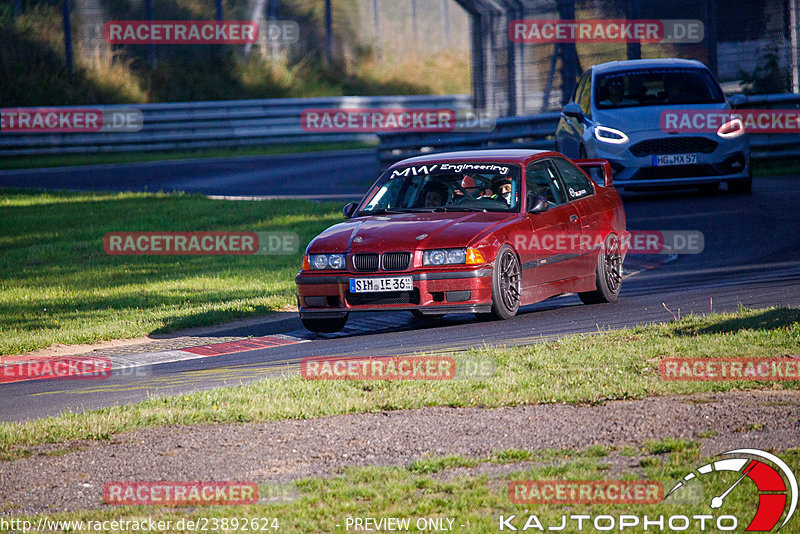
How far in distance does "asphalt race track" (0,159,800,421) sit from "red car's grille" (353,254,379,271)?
58 centimetres

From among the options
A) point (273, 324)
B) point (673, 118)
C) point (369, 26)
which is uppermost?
point (369, 26)

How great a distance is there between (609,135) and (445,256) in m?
7.79

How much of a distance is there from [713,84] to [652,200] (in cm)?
192

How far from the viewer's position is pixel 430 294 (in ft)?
31.6

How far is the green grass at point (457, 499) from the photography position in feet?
16.1

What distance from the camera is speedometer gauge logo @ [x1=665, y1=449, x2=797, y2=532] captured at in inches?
188

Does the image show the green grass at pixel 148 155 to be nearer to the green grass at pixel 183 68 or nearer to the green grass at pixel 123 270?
the green grass at pixel 183 68

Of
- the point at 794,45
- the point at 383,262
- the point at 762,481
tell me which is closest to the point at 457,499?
the point at 762,481

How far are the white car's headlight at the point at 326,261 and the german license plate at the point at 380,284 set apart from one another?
0.70 ft

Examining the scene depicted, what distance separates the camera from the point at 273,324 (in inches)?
440

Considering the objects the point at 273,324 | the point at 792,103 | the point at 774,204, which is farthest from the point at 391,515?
the point at 792,103

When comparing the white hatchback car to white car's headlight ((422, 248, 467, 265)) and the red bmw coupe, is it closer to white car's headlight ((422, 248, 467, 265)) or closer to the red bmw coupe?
the red bmw coupe

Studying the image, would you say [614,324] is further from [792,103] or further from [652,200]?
[792,103]

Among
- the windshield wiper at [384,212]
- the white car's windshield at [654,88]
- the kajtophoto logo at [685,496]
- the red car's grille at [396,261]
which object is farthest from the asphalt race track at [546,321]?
the kajtophoto logo at [685,496]
